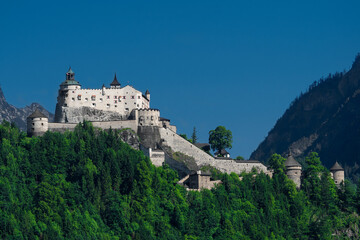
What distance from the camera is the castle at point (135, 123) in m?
108

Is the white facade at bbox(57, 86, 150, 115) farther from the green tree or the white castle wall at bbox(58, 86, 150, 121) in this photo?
the green tree

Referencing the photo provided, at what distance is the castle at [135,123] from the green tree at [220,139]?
7971mm

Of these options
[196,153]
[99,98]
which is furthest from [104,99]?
[196,153]

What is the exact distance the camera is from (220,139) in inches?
4781

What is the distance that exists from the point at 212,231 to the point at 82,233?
15721 millimetres

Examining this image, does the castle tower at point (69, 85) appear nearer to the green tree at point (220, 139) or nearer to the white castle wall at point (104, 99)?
the white castle wall at point (104, 99)

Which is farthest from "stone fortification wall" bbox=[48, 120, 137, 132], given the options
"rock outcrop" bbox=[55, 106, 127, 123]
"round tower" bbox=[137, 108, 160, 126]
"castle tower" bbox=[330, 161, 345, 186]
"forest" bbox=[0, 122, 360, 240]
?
"castle tower" bbox=[330, 161, 345, 186]

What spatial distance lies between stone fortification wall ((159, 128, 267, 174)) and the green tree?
403 inches

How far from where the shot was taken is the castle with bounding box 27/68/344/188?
108062 mm

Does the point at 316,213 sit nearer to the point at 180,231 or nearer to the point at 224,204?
the point at 224,204

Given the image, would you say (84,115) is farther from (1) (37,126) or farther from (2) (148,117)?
(2) (148,117)

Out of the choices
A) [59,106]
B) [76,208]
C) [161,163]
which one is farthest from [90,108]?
[76,208]

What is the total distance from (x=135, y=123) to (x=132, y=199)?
16.4 metres

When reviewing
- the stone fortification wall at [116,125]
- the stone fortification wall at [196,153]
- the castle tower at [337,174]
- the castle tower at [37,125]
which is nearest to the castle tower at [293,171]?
the stone fortification wall at [196,153]
